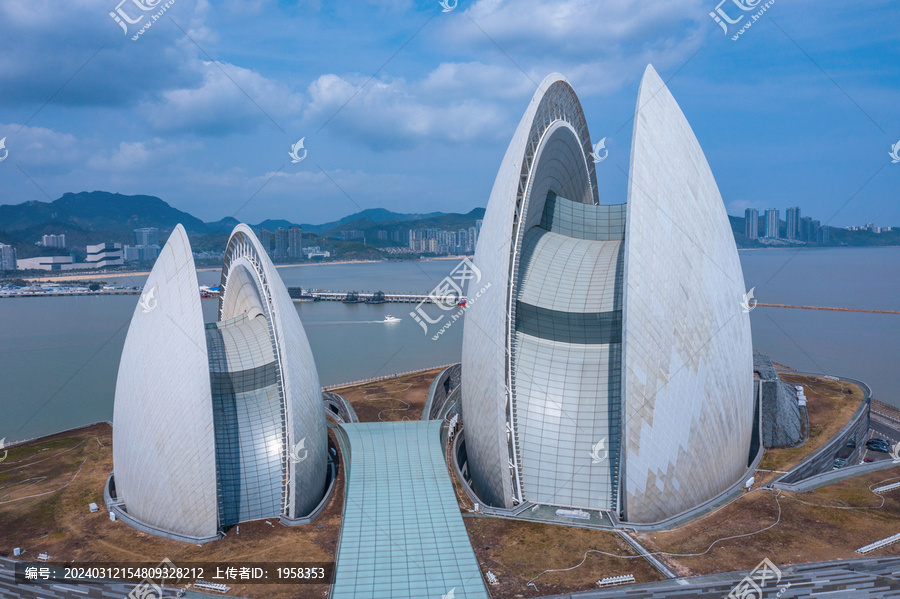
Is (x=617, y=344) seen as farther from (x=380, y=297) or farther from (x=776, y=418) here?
(x=380, y=297)

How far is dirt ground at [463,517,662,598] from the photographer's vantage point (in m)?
16.0

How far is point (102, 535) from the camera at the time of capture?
66.3 ft

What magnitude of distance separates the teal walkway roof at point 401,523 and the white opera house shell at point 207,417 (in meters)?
2.68

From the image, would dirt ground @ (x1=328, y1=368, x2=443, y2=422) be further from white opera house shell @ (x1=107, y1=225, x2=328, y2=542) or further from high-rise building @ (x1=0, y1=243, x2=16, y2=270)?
high-rise building @ (x1=0, y1=243, x2=16, y2=270)

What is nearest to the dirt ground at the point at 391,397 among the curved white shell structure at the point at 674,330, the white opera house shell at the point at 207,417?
the white opera house shell at the point at 207,417

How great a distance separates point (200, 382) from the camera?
2047cm

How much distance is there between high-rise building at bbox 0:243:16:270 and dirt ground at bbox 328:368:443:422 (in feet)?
653

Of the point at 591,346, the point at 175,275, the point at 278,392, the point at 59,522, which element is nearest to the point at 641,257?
the point at 591,346

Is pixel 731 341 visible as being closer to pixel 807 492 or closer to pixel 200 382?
pixel 807 492

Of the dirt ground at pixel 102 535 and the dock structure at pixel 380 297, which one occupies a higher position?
the dock structure at pixel 380 297

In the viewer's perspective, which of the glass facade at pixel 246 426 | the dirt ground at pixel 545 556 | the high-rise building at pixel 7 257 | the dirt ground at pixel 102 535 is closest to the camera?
the dirt ground at pixel 545 556

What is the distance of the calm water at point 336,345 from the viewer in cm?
4597

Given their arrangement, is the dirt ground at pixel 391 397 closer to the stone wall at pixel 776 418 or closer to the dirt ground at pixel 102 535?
the dirt ground at pixel 102 535

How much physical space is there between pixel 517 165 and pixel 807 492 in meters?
18.1
